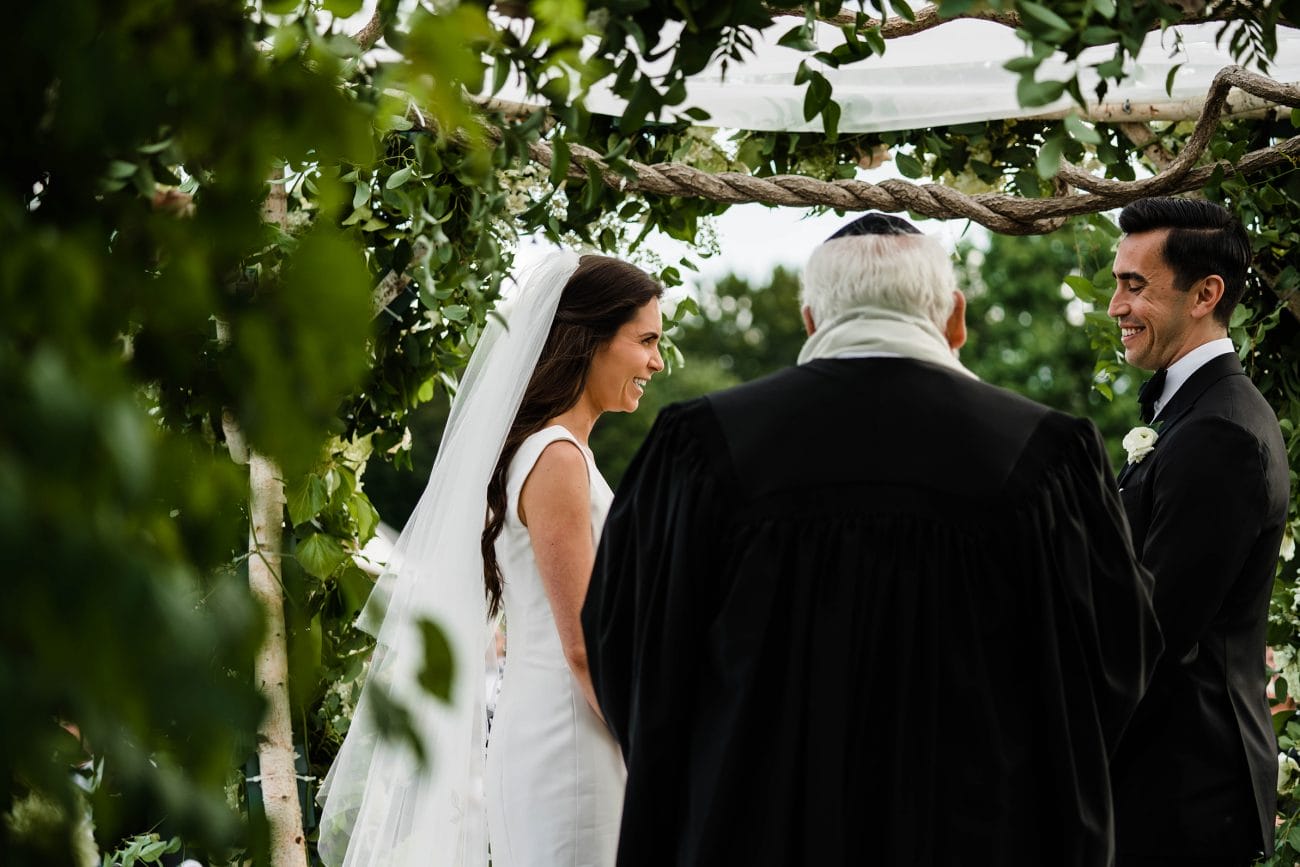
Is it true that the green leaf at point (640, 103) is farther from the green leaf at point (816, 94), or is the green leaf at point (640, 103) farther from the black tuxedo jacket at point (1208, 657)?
the black tuxedo jacket at point (1208, 657)

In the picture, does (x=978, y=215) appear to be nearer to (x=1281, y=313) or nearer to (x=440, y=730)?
(x=1281, y=313)

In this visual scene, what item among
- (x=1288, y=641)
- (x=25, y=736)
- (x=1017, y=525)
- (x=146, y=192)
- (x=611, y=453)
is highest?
(x=146, y=192)

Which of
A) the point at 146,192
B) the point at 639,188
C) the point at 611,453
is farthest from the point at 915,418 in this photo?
the point at 611,453

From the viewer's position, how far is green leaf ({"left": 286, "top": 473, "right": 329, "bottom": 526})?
130 inches

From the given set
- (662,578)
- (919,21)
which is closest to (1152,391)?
(919,21)

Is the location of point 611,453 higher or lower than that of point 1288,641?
lower

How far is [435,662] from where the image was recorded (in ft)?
2.85

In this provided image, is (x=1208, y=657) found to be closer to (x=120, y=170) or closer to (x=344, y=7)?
(x=344, y=7)

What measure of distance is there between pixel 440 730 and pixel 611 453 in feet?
105

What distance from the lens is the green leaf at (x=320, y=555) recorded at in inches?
131

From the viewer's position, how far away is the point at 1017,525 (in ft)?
6.53

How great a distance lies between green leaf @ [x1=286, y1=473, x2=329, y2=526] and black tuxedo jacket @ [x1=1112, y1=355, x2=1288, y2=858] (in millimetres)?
1894

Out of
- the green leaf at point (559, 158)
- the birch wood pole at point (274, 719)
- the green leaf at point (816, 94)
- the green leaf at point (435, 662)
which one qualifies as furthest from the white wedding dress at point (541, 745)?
the green leaf at point (435, 662)

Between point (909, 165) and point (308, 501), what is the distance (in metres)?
1.86
